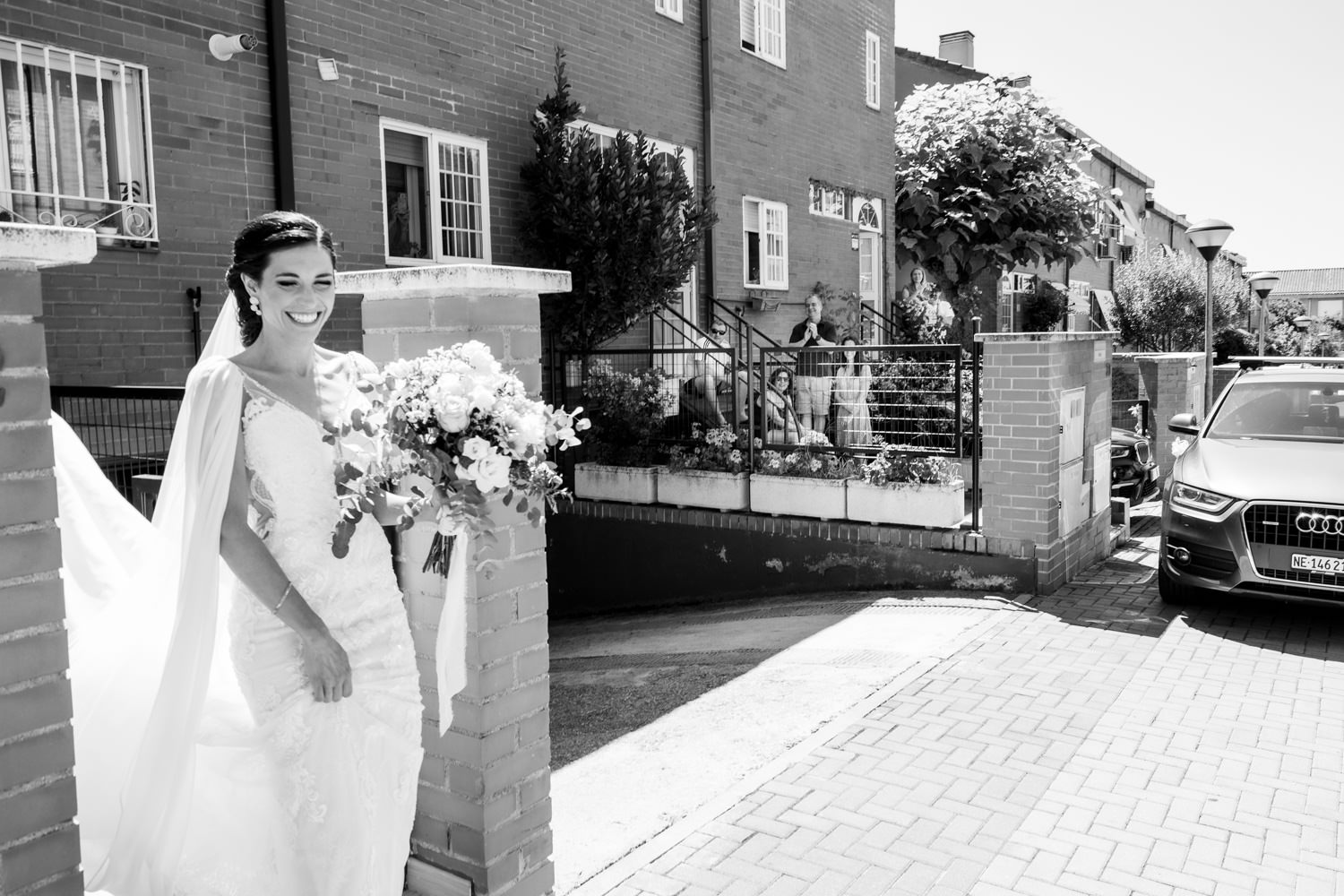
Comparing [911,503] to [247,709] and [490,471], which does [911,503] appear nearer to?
[490,471]

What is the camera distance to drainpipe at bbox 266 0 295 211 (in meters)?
8.58

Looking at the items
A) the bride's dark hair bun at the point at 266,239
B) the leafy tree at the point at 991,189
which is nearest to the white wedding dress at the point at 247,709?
the bride's dark hair bun at the point at 266,239

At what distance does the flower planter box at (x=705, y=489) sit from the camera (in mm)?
9609

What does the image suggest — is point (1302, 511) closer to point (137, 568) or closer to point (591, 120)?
point (137, 568)

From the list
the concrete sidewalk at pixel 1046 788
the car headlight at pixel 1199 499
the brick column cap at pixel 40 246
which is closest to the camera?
the brick column cap at pixel 40 246

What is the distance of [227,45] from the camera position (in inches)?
319

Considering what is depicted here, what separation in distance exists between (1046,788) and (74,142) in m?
7.35

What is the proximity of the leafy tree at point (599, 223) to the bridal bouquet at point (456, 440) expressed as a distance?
7.72m

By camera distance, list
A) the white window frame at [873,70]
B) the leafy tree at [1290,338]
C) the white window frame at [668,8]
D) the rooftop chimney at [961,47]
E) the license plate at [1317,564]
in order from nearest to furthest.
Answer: the license plate at [1317,564], the white window frame at [668,8], the white window frame at [873,70], the rooftop chimney at [961,47], the leafy tree at [1290,338]

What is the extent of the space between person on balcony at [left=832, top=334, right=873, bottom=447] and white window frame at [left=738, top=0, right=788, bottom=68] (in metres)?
7.00

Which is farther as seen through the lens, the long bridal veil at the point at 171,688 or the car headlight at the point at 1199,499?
the car headlight at the point at 1199,499

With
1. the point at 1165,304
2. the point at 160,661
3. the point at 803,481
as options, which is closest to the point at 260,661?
the point at 160,661

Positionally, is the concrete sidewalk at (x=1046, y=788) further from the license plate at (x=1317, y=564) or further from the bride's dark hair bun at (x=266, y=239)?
the bride's dark hair bun at (x=266, y=239)

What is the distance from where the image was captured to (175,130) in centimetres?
788
